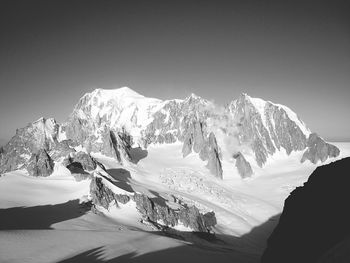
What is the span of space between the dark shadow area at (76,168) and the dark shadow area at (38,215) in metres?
41.2

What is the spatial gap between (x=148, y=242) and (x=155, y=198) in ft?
266

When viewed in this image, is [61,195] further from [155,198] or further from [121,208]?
[155,198]

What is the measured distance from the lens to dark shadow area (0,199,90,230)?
67.7 m

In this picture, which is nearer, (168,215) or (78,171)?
(168,215)

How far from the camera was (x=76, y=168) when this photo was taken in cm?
13662

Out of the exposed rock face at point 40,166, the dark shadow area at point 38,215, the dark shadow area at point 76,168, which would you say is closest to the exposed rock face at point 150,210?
the dark shadow area at point 38,215

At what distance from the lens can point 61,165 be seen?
134 metres

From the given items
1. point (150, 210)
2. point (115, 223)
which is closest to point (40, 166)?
point (150, 210)

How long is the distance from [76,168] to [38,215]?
200 ft

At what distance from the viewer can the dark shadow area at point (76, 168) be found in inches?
5148

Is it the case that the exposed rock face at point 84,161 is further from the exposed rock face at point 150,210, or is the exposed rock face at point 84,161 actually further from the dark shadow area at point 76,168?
the exposed rock face at point 150,210

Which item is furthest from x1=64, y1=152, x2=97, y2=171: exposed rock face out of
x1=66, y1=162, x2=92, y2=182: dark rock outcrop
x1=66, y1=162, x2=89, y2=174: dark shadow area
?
x1=66, y1=162, x2=92, y2=182: dark rock outcrop

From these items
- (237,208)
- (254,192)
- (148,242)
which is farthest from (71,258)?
(254,192)

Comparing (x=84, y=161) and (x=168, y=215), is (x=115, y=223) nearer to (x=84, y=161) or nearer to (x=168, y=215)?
(x=168, y=215)
